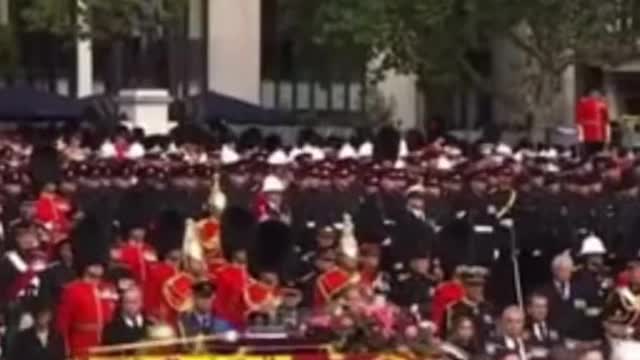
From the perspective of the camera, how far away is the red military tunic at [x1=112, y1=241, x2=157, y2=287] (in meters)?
19.8

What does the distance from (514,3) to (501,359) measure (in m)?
19.2

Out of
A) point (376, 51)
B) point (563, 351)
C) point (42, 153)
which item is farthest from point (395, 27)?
point (563, 351)

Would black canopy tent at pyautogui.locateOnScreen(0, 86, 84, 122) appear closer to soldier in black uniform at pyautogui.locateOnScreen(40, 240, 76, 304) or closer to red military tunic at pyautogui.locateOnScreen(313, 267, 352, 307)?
soldier in black uniform at pyautogui.locateOnScreen(40, 240, 76, 304)

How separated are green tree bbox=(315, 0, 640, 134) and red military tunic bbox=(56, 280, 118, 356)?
58.9 feet

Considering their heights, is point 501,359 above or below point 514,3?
below

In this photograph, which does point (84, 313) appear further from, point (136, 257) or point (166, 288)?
point (136, 257)

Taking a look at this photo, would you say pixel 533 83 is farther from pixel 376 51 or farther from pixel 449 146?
pixel 449 146

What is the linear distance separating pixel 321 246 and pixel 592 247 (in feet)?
9.18

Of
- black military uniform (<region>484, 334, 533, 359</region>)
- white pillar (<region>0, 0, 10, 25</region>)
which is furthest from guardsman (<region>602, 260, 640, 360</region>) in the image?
white pillar (<region>0, 0, 10, 25</region>)

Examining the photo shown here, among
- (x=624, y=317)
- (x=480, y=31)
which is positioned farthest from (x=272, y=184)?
(x=480, y=31)

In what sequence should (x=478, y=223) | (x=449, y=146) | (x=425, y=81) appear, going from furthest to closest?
(x=425, y=81)
(x=449, y=146)
(x=478, y=223)

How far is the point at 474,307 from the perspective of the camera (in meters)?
19.4

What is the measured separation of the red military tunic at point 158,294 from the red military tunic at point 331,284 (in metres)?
1.33

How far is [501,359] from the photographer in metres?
17.8
